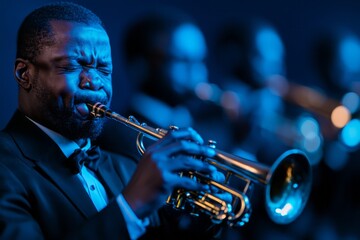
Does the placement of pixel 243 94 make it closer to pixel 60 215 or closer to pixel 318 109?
pixel 318 109

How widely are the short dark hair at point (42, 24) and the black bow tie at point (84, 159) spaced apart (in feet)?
1.43

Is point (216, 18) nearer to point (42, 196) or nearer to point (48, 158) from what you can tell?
point (48, 158)

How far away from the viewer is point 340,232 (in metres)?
3.62

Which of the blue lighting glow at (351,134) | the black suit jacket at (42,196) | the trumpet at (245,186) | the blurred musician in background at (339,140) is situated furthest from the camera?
the blue lighting glow at (351,134)

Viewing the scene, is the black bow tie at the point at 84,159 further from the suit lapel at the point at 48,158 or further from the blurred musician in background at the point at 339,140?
the blurred musician in background at the point at 339,140

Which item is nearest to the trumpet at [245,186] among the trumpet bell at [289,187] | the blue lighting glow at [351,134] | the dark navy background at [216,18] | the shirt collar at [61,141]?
the trumpet bell at [289,187]

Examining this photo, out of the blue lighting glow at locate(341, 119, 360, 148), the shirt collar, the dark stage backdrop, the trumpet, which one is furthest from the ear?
the blue lighting glow at locate(341, 119, 360, 148)

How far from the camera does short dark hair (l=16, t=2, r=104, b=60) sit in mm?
2119

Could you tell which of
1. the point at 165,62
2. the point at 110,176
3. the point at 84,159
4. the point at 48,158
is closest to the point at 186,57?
the point at 165,62

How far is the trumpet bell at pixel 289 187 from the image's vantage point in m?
2.16

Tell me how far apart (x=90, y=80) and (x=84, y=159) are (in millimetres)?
322

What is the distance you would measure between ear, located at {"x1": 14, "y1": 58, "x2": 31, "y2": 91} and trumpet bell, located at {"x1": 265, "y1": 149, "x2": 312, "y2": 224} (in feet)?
3.53

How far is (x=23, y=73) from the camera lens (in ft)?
7.16

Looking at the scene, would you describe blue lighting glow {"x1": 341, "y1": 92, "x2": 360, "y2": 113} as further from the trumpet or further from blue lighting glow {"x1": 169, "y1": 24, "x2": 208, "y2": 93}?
the trumpet
